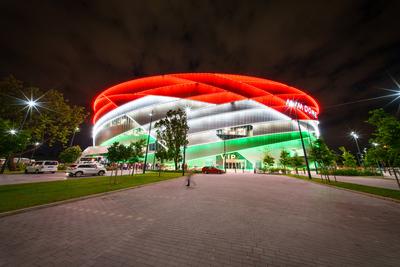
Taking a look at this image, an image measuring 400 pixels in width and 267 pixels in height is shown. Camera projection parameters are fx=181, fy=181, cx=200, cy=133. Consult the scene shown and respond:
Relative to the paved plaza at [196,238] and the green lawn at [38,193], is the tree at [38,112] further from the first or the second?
the paved plaza at [196,238]

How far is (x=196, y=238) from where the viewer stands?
4.80 meters

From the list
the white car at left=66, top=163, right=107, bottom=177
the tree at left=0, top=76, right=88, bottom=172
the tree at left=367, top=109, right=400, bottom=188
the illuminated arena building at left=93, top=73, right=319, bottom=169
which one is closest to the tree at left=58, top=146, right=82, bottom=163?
the tree at left=0, top=76, right=88, bottom=172

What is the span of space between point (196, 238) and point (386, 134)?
16.2 meters

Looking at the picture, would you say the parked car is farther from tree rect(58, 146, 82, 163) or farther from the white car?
tree rect(58, 146, 82, 163)

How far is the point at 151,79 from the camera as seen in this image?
63781 millimetres

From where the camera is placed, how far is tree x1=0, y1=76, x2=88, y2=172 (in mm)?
27500

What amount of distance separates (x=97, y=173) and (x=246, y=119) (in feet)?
140

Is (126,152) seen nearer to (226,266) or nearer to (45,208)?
(45,208)

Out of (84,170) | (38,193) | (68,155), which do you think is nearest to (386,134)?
(38,193)

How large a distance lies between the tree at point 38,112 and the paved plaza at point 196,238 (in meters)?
28.1

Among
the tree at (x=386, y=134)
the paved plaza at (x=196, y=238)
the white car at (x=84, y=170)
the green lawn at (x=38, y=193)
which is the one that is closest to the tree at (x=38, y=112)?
the white car at (x=84, y=170)

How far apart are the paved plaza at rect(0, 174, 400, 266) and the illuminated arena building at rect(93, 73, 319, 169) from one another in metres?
47.8

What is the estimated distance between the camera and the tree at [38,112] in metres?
27.5

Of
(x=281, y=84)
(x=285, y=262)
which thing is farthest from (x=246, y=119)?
(x=285, y=262)
